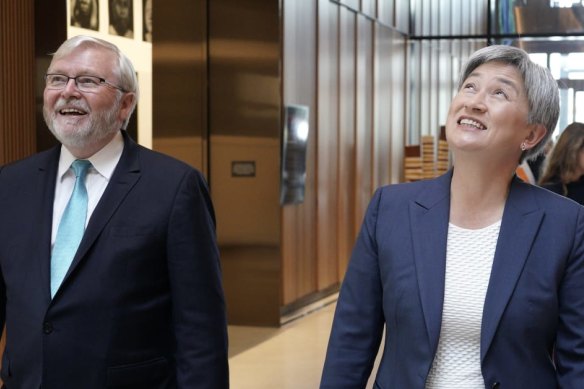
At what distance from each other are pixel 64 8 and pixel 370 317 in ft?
13.7

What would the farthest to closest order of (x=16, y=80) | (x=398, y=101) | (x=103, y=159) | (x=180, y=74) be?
(x=398, y=101), (x=180, y=74), (x=16, y=80), (x=103, y=159)

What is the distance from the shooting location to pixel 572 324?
2615 millimetres

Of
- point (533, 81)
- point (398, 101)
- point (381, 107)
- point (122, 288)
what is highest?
point (398, 101)

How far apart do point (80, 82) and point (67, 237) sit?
1.53 feet

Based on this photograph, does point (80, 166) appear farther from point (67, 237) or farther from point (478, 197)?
point (478, 197)

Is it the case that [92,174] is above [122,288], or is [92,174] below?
above

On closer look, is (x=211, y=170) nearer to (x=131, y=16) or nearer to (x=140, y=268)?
(x=131, y=16)

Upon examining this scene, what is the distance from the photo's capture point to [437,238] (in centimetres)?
271

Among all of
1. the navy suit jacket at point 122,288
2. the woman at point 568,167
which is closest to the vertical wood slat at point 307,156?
the woman at point 568,167

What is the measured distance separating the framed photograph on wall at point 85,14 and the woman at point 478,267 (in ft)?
14.2

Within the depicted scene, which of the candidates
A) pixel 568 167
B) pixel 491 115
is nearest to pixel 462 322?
pixel 491 115

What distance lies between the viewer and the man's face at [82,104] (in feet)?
10.2

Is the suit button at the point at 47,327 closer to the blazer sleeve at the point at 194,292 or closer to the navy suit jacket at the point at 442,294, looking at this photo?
the blazer sleeve at the point at 194,292

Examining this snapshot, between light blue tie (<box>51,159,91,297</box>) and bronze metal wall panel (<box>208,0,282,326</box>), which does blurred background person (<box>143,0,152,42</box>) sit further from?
light blue tie (<box>51,159,91,297</box>)
